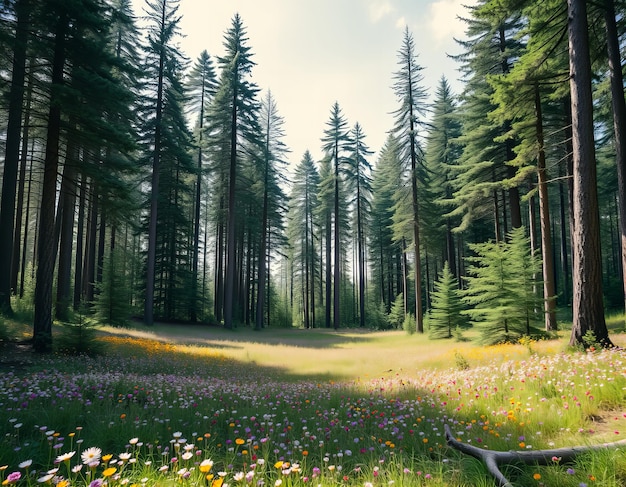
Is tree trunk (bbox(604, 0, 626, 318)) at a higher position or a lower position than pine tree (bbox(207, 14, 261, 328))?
lower

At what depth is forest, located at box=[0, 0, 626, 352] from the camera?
9.54 m

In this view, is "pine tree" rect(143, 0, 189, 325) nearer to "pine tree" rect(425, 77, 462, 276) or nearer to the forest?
the forest

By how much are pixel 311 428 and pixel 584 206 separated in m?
8.01

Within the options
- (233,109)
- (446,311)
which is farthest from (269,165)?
(446,311)

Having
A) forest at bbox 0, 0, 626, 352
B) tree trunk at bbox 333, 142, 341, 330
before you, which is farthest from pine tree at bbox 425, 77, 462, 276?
tree trunk at bbox 333, 142, 341, 330

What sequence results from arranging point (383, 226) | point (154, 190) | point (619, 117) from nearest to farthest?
point (619, 117), point (154, 190), point (383, 226)

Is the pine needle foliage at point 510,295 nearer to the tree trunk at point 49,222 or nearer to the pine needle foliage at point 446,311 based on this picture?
the pine needle foliage at point 446,311

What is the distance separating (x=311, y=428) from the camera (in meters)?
4.19

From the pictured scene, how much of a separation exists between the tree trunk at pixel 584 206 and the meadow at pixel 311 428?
2.94 ft

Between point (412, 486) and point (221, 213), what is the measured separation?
31665mm

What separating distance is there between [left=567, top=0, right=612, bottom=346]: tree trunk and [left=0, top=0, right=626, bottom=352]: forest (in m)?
0.04

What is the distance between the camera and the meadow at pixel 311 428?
8.11 feet

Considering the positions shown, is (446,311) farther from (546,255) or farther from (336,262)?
(336,262)

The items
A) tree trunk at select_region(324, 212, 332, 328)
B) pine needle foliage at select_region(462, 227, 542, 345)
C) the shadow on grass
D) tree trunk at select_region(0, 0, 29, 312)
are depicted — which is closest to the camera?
tree trunk at select_region(0, 0, 29, 312)
